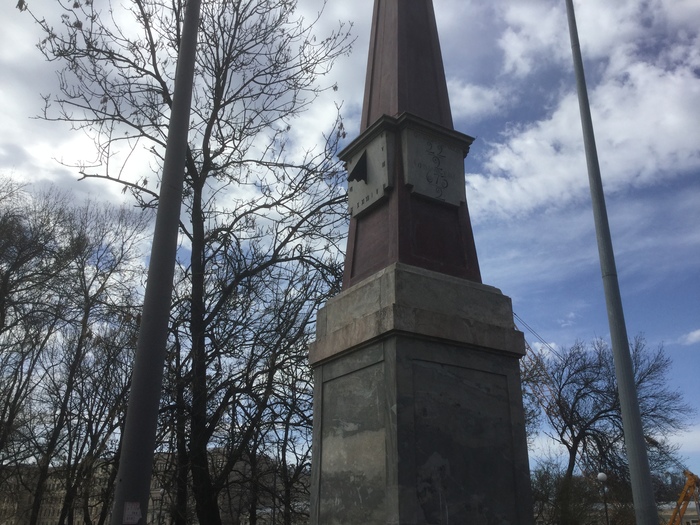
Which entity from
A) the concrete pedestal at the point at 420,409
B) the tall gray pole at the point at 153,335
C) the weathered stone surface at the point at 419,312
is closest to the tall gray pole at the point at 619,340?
the concrete pedestal at the point at 420,409

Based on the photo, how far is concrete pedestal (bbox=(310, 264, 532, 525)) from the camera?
610 centimetres

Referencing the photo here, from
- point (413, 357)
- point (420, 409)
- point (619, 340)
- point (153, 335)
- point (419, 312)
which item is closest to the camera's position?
point (153, 335)

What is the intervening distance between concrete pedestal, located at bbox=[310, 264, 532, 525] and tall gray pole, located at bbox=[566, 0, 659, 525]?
1.32 m

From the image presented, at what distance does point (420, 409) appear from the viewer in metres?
6.30

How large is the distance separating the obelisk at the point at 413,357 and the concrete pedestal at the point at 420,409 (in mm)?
13

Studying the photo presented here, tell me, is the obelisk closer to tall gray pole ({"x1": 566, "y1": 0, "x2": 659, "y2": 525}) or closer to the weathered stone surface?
the weathered stone surface

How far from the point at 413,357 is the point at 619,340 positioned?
116 inches

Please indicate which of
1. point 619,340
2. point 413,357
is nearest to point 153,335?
point 413,357

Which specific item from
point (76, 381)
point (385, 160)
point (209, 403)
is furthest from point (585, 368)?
point (385, 160)

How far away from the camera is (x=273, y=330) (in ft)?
36.1

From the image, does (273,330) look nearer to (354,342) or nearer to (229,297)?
(229,297)

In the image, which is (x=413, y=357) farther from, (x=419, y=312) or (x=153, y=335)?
(x=153, y=335)

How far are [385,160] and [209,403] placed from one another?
5715 millimetres

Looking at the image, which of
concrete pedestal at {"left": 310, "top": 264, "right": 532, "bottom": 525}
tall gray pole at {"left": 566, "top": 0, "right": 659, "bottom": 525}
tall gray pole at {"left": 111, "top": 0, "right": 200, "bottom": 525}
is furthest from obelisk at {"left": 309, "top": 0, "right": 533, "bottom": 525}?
tall gray pole at {"left": 111, "top": 0, "right": 200, "bottom": 525}
